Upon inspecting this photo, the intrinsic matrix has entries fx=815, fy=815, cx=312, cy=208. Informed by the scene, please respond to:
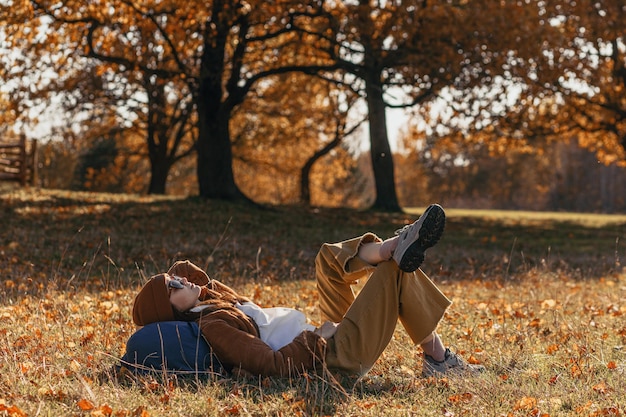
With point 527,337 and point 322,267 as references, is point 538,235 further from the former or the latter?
point 322,267

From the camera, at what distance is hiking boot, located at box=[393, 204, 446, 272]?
445 centimetres

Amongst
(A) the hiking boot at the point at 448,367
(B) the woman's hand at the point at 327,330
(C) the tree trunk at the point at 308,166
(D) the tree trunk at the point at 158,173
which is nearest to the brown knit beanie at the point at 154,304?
(B) the woman's hand at the point at 327,330

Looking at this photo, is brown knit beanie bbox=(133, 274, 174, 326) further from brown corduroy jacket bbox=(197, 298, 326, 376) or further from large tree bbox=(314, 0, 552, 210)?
large tree bbox=(314, 0, 552, 210)

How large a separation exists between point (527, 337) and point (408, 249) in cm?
216

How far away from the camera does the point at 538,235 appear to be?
19250mm

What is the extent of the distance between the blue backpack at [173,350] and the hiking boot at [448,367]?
125 centimetres

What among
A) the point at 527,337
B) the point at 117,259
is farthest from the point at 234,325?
the point at 117,259

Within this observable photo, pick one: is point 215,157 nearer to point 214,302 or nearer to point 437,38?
point 437,38

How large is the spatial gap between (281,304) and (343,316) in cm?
287

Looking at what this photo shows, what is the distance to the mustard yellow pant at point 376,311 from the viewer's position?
4.69 m

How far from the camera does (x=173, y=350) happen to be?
4727 millimetres

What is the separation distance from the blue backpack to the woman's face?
0.12 meters

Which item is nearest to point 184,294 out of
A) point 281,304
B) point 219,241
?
point 281,304

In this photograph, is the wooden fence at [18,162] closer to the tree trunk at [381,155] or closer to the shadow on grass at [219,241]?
Answer: the shadow on grass at [219,241]
